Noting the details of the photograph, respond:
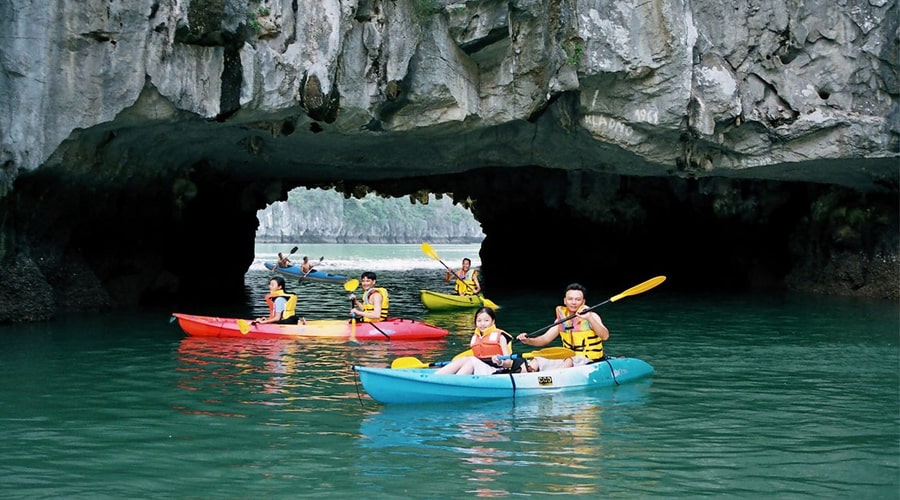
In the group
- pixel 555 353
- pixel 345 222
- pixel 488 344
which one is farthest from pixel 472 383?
pixel 345 222

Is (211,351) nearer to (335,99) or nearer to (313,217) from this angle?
(335,99)

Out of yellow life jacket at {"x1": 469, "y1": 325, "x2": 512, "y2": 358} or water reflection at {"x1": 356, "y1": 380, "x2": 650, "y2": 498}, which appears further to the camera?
yellow life jacket at {"x1": 469, "y1": 325, "x2": 512, "y2": 358}

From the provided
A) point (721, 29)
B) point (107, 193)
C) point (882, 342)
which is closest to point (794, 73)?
point (721, 29)

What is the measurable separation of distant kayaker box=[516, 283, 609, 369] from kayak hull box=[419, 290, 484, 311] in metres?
8.88

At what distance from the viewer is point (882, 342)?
1346 centimetres

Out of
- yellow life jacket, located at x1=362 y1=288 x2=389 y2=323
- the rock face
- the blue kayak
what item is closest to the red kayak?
yellow life jacket, located at x1=362 y1=288 x2=389 y2=323

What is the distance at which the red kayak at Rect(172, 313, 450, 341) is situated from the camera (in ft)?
45.8

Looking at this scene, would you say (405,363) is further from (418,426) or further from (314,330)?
(314,330)

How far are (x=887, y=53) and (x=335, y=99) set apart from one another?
986 cm

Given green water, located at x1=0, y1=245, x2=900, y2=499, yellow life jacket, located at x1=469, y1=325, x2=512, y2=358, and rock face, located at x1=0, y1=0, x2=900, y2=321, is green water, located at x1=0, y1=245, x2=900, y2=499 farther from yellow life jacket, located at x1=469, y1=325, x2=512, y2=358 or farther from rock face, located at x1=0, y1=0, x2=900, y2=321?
rock face, located at x1=0, y1=0, x2=900, y2=321

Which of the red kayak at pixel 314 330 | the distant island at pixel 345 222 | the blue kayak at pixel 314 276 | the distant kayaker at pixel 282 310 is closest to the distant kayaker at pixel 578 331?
the red kayak at pixel 314 330

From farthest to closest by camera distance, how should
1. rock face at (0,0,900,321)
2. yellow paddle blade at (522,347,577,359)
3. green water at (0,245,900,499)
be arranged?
rock face at (0,0,900,321)
yellow paddle blade at (522,347,577,359)
green water at (0,245,900,499)

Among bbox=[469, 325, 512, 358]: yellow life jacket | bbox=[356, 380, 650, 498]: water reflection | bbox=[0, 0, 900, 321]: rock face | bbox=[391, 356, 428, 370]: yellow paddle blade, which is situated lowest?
bbox=[356, 380, 650, 498]: water reflection

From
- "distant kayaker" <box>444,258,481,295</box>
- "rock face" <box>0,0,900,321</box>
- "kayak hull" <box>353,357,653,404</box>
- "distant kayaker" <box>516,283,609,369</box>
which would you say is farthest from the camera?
"distant kayaker" <box>444,258,481,295</box>
